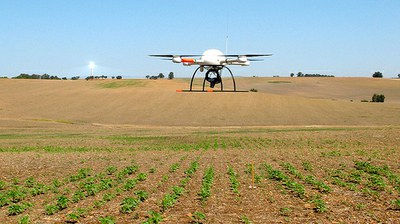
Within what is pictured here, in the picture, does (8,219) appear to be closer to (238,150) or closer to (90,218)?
(90,218)

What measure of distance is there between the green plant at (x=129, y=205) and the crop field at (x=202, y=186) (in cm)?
3

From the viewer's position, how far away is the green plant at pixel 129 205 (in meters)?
14.8

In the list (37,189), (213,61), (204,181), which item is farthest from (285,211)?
(213,61)

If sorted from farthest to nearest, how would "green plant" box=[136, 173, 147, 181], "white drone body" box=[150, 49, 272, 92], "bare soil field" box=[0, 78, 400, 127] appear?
"bare soil field" box=[0, 78, 400, 127], "white drone body" box=[150, 49, 272, 92], "green plant" box=[136, 173, 147, 181]

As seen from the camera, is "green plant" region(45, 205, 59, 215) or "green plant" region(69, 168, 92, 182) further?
"green plant" region(69, 168, 92, 182)

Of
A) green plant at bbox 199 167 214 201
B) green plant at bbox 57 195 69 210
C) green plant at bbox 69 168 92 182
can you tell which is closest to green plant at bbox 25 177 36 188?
green plant at bbox 69 168 92 182

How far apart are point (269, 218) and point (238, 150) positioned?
21.9 m

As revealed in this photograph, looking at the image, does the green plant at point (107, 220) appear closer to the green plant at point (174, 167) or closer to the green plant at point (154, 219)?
the green plant at point (154, 219)

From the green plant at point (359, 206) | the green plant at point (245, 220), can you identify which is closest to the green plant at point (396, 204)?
the green plant at point (359, 206)

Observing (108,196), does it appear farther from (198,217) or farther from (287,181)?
(287,181)

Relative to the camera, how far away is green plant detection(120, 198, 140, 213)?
14.8 metres

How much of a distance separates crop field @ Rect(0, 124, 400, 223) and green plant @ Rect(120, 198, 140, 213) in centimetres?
3

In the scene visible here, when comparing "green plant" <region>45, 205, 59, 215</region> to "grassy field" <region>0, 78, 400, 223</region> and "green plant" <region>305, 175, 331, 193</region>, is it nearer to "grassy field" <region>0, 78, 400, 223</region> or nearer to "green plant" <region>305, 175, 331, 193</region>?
"grassy field" <region>0, 78, 400, 223</region>

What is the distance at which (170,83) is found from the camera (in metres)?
124
